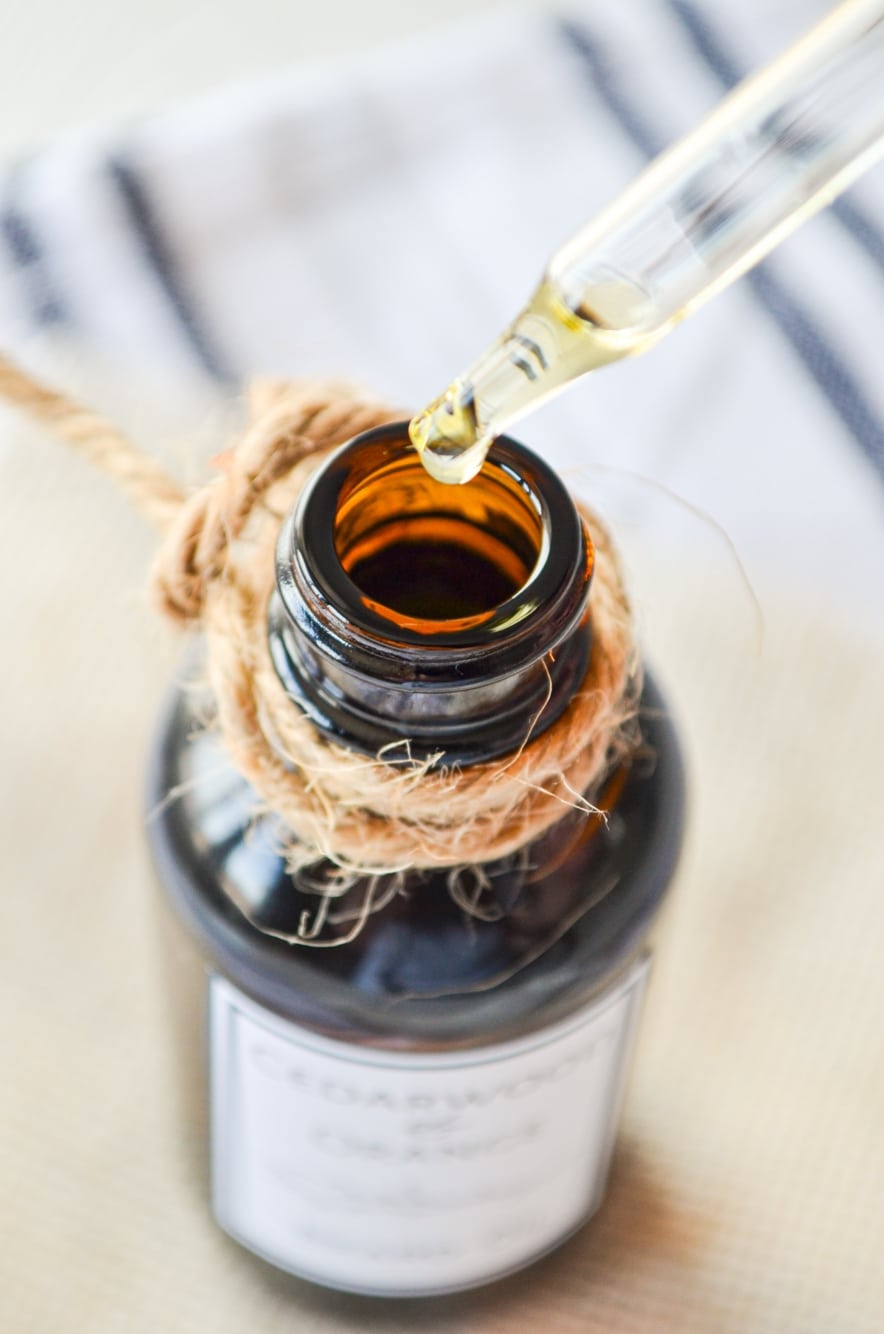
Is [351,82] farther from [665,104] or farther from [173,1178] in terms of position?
[173,1178]

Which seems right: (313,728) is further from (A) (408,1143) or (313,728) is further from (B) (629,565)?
(B) (629,565)

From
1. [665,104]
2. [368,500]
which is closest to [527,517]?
[368,500]

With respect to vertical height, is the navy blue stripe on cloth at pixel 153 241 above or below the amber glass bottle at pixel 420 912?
above

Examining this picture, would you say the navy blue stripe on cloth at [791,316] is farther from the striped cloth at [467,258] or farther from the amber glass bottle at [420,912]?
the amber glass bottle at [420,912]

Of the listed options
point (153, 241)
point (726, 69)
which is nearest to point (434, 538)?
point (153, 241)

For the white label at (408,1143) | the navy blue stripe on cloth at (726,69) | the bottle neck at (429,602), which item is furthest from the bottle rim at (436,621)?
the navy blue stripe on cloth at (726,69)

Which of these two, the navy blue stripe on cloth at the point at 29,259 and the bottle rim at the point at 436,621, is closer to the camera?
the bottle rim at the point at 436,621
